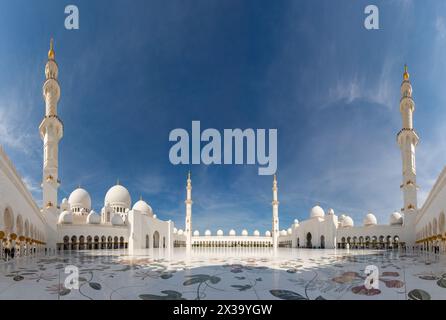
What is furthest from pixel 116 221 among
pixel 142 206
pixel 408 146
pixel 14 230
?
pixel 408 146

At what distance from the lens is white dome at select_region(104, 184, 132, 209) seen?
3550 centimetres

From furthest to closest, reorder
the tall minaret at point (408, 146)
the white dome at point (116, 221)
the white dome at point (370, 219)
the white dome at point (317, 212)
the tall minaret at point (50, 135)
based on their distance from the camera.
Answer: the white dome at point (317, 212)
the white dome at point (370, 219)
the white dome at point (116, 221)
the tall minaret at point (408, 146)
the tall minaret at point (50, 135)

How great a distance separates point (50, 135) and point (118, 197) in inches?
489

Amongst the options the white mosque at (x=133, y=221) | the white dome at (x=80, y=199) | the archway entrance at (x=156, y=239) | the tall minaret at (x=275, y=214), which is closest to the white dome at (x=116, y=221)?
the white mosque at (x=133, y=221)

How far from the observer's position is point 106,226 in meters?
28.4

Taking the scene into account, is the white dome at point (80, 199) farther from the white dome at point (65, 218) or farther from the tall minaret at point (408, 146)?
the tall minaret at point (408, 146)

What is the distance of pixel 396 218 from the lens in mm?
30234

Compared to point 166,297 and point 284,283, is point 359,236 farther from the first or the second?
point 166,297

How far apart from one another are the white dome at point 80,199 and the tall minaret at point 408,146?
3022 cm

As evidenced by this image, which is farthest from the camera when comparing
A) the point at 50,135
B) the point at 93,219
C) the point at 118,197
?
the point at 118,197

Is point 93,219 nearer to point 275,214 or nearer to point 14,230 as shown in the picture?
point 14,230

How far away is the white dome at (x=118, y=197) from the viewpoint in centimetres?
3550
